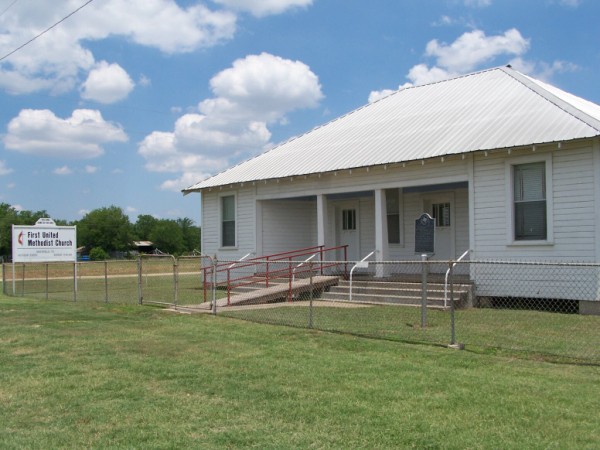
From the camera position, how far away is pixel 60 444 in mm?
5527

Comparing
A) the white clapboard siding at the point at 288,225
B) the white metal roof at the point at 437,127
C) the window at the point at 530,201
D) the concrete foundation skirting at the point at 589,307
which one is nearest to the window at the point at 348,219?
the white clapboard siding at the point at 288,225

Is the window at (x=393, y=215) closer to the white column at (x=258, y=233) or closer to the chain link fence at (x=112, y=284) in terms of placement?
the white column at (x=258, y=233)

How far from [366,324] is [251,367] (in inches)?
163

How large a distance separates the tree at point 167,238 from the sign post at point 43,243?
113237mm

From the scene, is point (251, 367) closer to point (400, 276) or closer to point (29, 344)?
point (29, 344)

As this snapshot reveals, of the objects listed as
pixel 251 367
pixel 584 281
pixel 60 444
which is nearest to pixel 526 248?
pixel 584 281

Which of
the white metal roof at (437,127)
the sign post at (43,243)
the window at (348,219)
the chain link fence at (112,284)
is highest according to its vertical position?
the white metal roof at (437,127)

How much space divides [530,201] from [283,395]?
10055 millimetres

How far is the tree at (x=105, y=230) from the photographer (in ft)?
408

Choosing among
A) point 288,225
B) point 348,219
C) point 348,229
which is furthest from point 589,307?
point 288,225

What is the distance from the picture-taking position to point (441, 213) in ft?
63.7

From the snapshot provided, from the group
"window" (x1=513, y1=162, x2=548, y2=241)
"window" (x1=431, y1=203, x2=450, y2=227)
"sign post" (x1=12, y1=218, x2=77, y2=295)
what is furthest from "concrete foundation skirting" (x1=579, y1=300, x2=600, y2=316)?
"sign post" (x1=12, y1=218, x2=77, y2=295)

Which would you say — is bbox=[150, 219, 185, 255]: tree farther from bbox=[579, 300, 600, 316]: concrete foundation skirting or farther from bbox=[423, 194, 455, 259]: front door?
bbox=[579, 300, 600, 316]: concrete foundation skirting

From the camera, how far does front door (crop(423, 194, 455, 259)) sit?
62.2 feet
